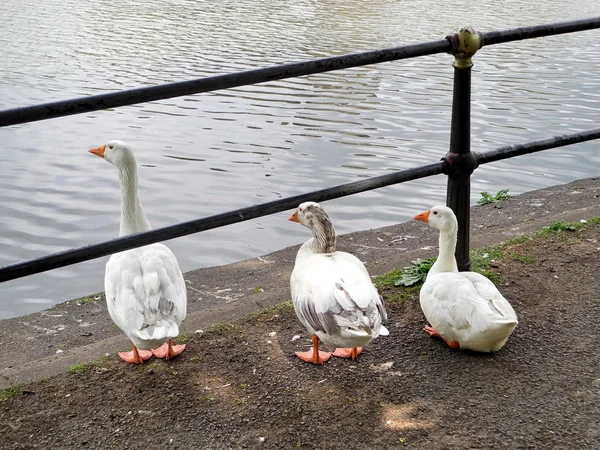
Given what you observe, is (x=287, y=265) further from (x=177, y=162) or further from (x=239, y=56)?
(x=239, y=56)

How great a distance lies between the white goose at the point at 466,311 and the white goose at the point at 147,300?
3.98 feet

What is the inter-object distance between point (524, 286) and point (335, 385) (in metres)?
1.43

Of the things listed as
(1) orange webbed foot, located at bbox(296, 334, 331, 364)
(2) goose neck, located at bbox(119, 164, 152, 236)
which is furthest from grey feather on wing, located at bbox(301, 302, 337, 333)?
(2) goose neck, located at bbox(119, 164, 152, 236)

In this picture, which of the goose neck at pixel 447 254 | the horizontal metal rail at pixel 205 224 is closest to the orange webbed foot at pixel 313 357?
the horizontal metal rail at pixel 205 224

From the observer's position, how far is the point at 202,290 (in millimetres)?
6309

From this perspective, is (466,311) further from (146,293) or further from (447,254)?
(146,293)

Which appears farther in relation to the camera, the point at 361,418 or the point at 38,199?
the point at 38,199

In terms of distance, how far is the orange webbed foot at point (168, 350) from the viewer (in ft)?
12.3

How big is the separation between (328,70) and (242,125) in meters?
8.64

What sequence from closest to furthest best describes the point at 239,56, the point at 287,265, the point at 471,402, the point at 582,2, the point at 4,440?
the point at 4,440, the point at 471,402, the point at 287,265, the point at 239,56, the point at 582,2

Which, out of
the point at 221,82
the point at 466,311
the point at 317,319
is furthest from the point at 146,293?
the point at 466,311

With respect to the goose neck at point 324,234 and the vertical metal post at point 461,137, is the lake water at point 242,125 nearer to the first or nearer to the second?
the goose neck at point 324,234

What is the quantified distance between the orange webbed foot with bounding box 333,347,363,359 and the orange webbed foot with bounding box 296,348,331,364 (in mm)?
53

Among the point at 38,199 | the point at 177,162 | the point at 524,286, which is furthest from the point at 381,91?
the point at 524,286
